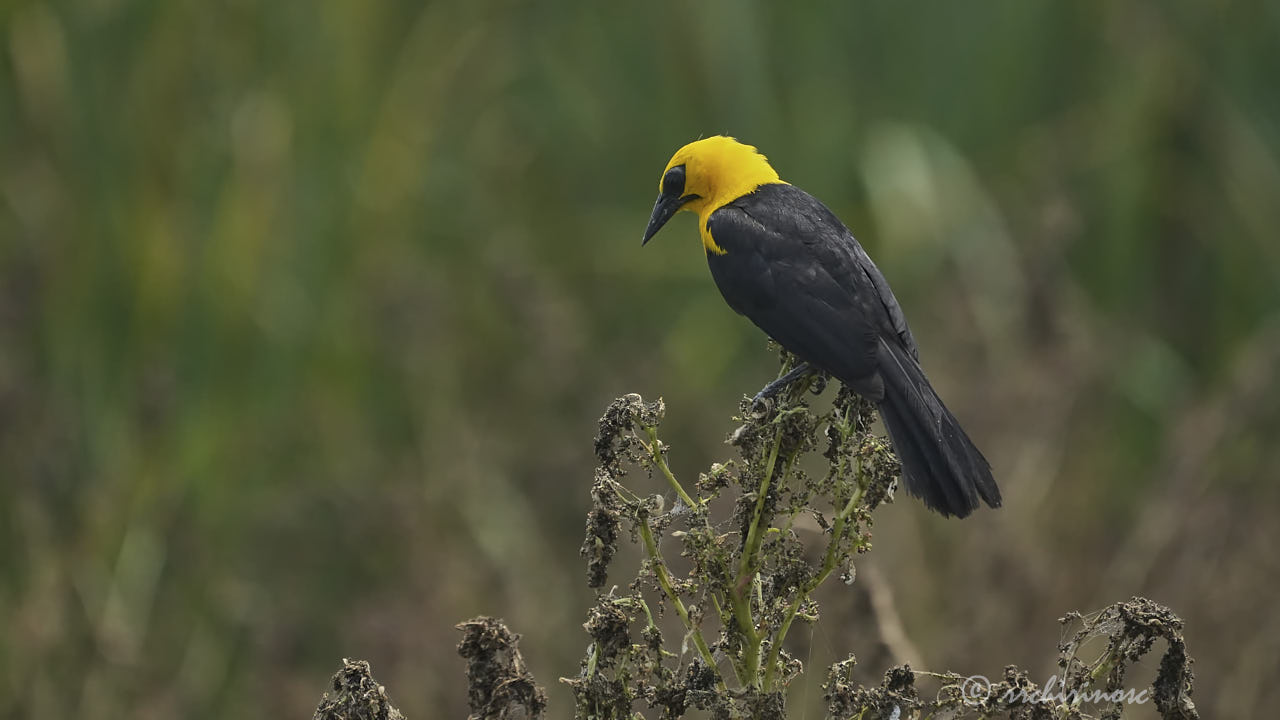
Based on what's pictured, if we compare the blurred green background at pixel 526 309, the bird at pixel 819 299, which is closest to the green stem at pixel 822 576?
the bird at pixel 819 299

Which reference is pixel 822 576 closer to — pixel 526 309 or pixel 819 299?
pixel 819 299

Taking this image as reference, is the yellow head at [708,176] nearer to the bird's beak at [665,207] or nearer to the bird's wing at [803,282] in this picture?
the bird's beak at [665,207]

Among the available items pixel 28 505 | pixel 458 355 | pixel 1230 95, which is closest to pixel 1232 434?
pixel 1230 95

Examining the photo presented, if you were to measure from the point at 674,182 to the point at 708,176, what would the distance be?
10cm

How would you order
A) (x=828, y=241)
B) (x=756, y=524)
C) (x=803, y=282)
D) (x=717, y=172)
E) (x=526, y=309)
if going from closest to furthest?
(x=756, y=524) < (x=803, y=282) < (x=828, y=241) < (x=717, y=172) < (x=526, y=309)

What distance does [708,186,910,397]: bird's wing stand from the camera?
2656 mm

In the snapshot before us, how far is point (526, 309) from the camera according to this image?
5043 mm

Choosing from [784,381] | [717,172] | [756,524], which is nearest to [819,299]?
[784,381]

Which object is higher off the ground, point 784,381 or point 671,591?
point 784,381

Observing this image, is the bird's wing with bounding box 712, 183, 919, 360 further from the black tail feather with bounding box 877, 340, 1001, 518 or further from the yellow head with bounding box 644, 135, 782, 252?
the black tail feather with bounding box 877, 340, 1001, 518

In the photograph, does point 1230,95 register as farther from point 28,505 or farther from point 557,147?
point 28,505

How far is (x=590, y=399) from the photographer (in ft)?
16.8

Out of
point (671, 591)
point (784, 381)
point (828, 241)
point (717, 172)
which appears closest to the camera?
point (671, 591)

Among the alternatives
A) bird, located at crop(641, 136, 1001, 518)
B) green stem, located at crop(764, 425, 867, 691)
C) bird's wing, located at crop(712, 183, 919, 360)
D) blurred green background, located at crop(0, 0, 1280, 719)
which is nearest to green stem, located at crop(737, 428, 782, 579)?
green stem, located at crop(764, 425, 867, 691)
